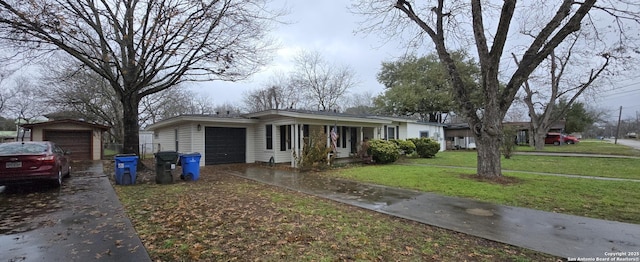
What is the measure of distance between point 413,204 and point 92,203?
265 inches

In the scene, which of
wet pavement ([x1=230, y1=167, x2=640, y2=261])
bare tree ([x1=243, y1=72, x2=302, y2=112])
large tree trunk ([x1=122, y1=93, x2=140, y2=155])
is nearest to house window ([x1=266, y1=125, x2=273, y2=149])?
large tree trunk ([x1=122, y1=93, x2=140, y2=155])

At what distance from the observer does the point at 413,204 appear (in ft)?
20.3

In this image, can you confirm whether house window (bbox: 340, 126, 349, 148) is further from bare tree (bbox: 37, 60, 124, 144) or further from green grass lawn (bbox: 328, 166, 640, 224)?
bare tree (bbox: 37, 60, 124, 144)

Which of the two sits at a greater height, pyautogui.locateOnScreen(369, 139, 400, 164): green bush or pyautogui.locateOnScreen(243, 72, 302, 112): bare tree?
pyautogui.locateOnScreen(243, 72, 302, 112): bare tree

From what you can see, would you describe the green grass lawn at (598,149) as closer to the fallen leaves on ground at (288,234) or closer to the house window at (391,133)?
the house window at (391,133)

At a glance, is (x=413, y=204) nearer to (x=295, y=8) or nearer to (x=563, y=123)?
(x=295, y=8)

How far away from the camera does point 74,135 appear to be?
17.6 m

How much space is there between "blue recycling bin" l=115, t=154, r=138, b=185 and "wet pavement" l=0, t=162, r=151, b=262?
123 cm

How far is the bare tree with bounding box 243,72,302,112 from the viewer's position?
3694cm

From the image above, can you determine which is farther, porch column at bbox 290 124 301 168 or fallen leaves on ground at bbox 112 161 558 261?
porch column at bbox 290 124 301 168

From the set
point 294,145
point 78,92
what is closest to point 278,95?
point 78,92

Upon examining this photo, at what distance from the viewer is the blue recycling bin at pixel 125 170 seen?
8.65 meters

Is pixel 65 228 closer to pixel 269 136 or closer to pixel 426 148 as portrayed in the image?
pixel 269 136

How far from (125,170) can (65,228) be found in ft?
15.1
